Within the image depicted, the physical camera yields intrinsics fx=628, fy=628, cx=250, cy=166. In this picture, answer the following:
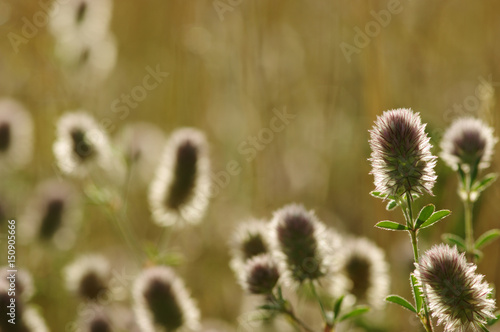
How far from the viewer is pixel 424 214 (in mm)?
1313

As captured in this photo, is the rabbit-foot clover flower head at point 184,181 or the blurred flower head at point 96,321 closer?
the blurred flower head at point 96,321

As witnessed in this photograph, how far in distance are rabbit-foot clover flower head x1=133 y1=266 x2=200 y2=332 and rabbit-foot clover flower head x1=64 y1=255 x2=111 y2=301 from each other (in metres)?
0.24

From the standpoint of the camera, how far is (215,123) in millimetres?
4168

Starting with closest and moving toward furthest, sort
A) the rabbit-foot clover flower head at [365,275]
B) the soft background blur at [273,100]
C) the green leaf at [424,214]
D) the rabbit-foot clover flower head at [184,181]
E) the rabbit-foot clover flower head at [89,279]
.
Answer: the green leaf at [424,214] → the rabbit-foot clover flower head at [365,275] → the rabbit-foot clover flower head at [89,279] → the rabbit-foot clover flower head at [184,181] → the soft background blur at [273,100]

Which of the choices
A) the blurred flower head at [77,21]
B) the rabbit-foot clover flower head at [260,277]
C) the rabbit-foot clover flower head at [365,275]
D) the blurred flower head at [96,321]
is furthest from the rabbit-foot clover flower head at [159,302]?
the blurred flower head at [77,21]

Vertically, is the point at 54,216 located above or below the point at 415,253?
above

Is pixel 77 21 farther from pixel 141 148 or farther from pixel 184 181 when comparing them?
pixel 184 181

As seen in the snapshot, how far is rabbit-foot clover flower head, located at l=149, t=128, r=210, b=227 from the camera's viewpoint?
251cm

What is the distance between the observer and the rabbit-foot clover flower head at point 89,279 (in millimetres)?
2217

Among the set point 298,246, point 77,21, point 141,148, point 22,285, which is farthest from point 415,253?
point 77,21

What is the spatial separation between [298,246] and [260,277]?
144mm

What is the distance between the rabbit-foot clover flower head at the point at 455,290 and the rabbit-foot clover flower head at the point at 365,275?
82cm

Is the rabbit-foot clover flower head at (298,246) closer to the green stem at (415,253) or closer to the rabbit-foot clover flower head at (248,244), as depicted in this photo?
the rabbit-foot clover flower head at (248,244)

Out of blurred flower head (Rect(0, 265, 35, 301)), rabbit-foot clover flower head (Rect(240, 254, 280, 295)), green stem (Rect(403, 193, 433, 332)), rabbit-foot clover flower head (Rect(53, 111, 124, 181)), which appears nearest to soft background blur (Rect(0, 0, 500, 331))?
rabbit-foot clover flower head (Rect(53, 111, 124, 181))
